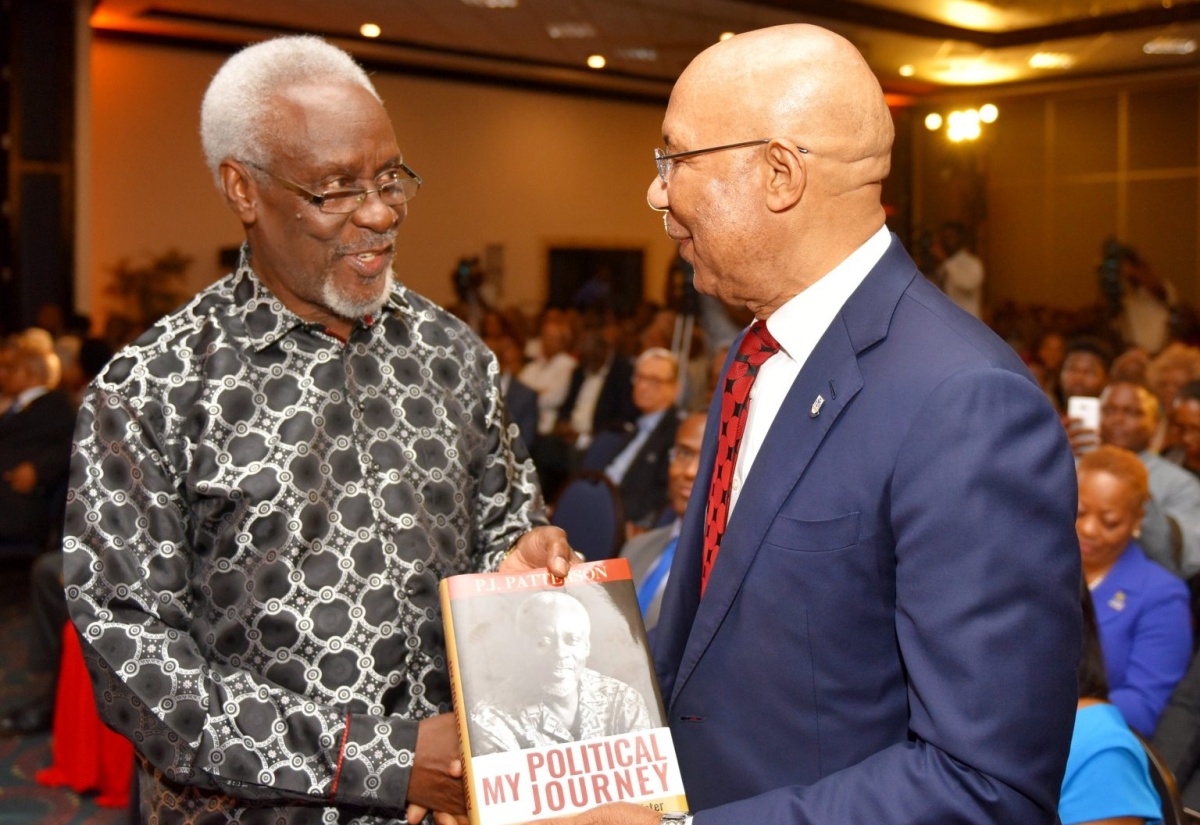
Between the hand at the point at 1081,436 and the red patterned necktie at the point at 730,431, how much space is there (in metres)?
3.73

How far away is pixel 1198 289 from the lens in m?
15.0

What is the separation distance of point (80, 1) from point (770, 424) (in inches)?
448

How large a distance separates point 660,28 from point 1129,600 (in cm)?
958

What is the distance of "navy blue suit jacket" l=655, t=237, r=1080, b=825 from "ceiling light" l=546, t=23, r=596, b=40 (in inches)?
437

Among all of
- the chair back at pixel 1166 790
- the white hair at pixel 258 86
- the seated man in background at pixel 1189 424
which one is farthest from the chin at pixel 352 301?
the seated man in background at pixel 1189 424

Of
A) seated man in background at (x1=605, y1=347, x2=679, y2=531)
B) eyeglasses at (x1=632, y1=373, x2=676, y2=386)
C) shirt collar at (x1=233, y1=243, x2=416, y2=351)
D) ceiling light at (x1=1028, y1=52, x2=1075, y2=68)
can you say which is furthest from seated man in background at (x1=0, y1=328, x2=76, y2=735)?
ceiling light at (x1=1028, y1=52, x2=1075, y2=68)

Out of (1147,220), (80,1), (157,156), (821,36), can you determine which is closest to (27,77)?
(80,1)

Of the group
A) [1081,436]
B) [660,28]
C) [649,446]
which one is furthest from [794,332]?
[660,28]

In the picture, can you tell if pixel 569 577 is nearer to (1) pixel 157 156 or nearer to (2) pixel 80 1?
(2) pixel 80 1

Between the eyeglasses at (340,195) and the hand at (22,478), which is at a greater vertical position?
the eyeglasses at (340,195)

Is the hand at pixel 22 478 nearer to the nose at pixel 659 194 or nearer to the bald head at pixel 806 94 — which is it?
the nose at pixel 659 194

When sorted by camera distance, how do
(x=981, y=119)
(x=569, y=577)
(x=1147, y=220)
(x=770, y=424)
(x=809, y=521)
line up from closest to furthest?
(x=809, y=521)
(x=770, y=424)
(x=569, y=577)
(x=981, y=119)
(x=1147, y=220)

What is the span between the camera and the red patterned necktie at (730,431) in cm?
151

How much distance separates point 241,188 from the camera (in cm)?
181
